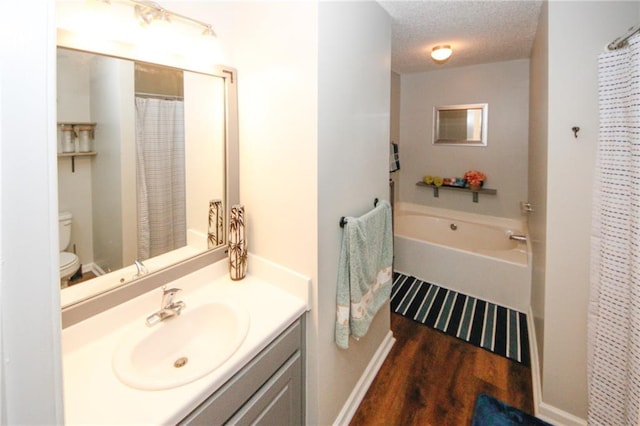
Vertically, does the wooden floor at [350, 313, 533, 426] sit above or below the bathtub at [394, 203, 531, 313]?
below

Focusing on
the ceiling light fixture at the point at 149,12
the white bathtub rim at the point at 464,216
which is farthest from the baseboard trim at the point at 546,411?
the ceiling light fixture at the point at 149,12

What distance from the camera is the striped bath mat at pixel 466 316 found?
2.27m

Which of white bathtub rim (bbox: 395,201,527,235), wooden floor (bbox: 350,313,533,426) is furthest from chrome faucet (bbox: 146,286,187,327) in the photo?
white bathtub rim (bbox: 395,201,527,235)

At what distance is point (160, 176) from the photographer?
1.38m

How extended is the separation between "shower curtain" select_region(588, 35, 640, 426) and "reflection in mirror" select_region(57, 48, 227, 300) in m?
1.64

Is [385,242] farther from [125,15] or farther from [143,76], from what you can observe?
[125,15]

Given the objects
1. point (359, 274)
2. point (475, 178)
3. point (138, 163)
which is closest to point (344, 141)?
point (359, 274)

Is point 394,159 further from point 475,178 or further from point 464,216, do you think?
point 464,216

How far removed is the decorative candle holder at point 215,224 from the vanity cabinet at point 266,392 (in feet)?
1.89

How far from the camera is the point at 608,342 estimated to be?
131 centimetres

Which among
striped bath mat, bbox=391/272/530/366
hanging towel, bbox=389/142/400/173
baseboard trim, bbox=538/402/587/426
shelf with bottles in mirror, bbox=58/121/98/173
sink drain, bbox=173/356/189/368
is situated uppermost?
hanging towel, bbox=389/142/400/173

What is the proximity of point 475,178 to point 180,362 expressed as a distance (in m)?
3.27

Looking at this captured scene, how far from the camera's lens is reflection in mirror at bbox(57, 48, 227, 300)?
3.61 feet

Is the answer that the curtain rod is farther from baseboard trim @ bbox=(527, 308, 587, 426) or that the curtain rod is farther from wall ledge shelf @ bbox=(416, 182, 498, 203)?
wall ledge shelf @ bbox=(416, 182, 498, 203)
